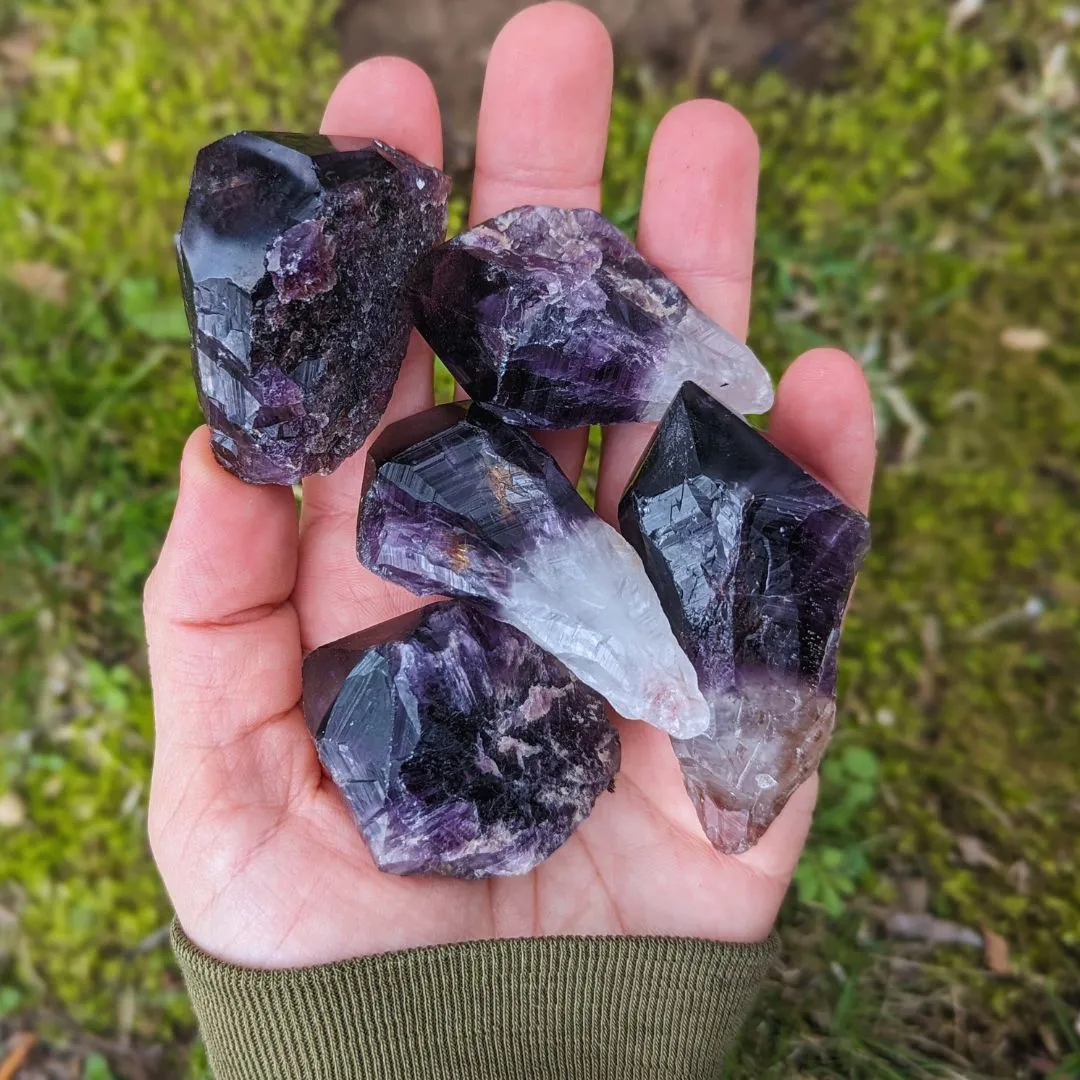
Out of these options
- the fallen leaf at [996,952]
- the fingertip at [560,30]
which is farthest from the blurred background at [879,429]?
the fingertip at [560,30]

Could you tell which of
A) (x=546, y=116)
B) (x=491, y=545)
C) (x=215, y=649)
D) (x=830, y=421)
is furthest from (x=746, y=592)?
(x=546, y=116)

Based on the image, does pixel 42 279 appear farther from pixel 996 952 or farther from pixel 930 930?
pixel 996 952

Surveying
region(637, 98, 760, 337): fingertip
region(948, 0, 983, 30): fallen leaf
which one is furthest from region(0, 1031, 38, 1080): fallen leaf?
region(948, 0, 983, 30): fallen leaf

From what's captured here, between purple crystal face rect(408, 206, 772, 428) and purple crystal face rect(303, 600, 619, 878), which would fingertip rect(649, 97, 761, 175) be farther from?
purple crystal face rect(303, 600, 619, 878)

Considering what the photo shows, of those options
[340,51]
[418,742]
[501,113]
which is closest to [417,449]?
[418,742]

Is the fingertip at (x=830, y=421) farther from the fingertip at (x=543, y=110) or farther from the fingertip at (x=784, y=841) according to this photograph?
the fingertip at (x=543, y=110)

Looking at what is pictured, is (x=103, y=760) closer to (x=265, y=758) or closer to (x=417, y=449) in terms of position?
(x=265, y=758)
